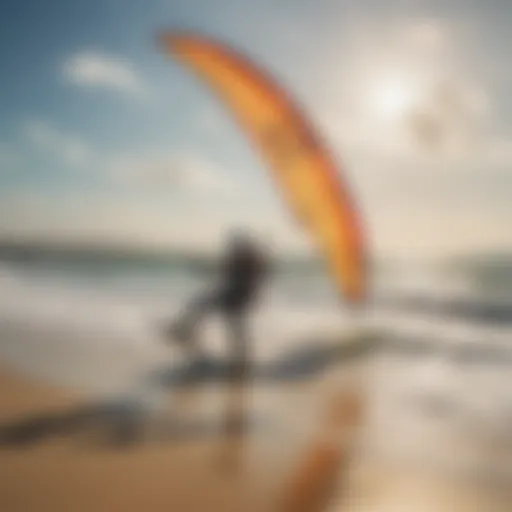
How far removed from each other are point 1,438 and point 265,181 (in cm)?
70

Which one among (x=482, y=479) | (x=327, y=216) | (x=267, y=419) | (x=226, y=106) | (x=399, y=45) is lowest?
(x=482, y=479)

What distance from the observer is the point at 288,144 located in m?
1.62

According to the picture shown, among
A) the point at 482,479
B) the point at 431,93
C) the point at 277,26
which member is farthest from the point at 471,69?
the point at 482,479

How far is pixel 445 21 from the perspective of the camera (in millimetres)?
1631

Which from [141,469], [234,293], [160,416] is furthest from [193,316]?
[141,469]

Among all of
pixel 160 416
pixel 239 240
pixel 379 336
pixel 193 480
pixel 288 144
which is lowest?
A: pixel 193 480

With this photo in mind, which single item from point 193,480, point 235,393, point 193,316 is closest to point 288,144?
point 193,316

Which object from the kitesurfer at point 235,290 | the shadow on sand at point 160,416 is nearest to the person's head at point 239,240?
the kitesurfer at point 235,290

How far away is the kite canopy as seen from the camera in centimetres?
161

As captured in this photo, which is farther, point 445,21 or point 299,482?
point 445,21

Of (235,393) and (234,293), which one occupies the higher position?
(234,293)

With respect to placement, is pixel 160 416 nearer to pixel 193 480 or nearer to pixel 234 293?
pixel 193 480

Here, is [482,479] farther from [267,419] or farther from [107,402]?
[107,402]

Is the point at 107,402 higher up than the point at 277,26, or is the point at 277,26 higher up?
the point at 277,26
